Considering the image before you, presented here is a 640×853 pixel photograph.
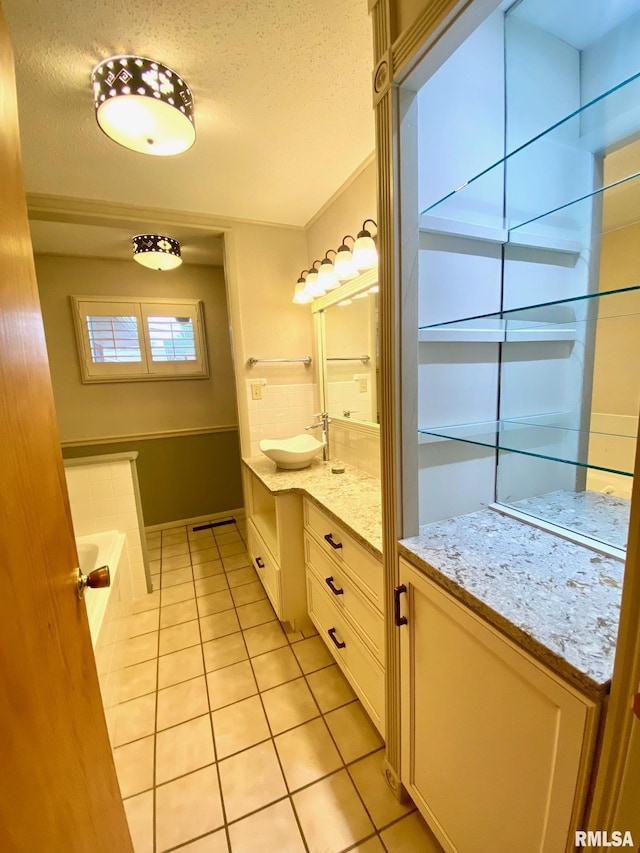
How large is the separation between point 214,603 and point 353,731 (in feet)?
3.76

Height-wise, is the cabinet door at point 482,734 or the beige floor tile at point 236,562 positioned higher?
the cabinet door at point 482,734

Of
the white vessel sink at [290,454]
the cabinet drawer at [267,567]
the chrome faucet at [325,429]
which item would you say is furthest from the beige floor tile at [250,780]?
the chrome faucet at [325,429]

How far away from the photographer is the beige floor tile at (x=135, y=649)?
1684 mm

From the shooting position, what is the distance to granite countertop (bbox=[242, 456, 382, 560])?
4.03 ft

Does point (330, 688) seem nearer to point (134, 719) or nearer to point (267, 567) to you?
point (267, 567)

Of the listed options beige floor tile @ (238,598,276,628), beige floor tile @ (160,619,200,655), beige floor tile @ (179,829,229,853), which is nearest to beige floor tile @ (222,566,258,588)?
beige floor tile @ (238,598,276,628)

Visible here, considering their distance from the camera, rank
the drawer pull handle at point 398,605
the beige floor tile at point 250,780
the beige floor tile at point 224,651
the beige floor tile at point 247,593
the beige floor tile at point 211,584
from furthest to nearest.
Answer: the beige floor tile at point 211,584, the beige floor tile at point 247,593, the beige floor tile at point 224,651, the beige floor tile at point 250,780, the drawer pull handle at point 398,605

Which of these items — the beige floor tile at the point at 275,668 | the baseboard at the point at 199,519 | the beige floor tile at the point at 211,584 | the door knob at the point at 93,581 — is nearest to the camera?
the door knob at the point at 93,581

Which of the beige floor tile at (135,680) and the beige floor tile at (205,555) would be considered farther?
the beige floor tile at (205,555)

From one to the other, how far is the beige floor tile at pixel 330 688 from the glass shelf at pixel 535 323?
5.08 ft

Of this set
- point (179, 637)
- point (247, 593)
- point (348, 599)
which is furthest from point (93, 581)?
point (247, 593)

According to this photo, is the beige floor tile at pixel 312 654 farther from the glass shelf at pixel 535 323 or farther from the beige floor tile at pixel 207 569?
the glass shelf at pixel 535 323

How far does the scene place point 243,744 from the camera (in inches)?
51.9

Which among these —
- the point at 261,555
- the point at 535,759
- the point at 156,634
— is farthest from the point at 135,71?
the point at 156,634
